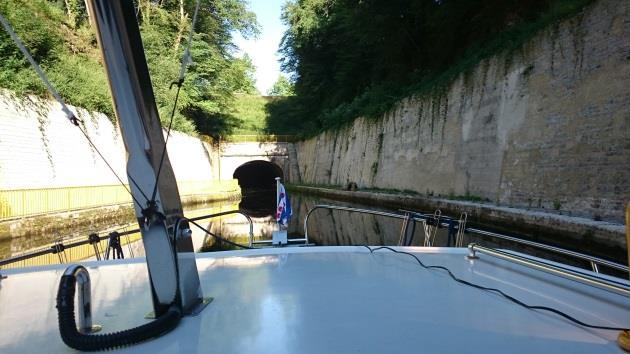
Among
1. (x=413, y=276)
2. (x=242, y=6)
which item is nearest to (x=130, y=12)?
(x=413, y=276)

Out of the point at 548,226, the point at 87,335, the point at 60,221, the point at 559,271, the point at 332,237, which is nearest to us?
the point at 87,335

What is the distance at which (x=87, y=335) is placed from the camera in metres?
1.45

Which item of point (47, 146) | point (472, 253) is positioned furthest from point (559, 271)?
point (47, 146)

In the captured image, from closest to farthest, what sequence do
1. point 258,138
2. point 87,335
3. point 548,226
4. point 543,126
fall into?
point 87,335 < point 548,226 < point 543,126 < point 258,138

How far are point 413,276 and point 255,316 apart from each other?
1002 millimetres

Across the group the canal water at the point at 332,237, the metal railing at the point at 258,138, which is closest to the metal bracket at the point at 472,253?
the canal water at the point at 332,237

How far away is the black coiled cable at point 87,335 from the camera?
4.64ft

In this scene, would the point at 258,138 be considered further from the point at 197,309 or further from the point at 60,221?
the point at 197,309

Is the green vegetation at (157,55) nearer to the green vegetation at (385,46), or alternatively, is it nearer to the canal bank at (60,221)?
the canal bank at (60,221)

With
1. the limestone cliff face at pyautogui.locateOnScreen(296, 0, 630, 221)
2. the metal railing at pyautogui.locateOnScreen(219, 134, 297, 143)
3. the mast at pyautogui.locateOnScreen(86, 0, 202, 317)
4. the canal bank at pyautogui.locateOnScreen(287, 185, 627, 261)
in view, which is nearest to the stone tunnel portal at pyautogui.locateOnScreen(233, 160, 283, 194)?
the metal railing at pyautogui.locateOnScreen(219, 134, 297, 143)

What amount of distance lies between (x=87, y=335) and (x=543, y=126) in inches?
400

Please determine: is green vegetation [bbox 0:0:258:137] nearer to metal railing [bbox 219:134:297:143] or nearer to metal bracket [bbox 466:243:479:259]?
metal railing [bbox 219:134:297:143]

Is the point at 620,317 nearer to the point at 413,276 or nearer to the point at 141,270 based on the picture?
the point at 413,276

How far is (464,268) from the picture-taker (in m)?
2.52
